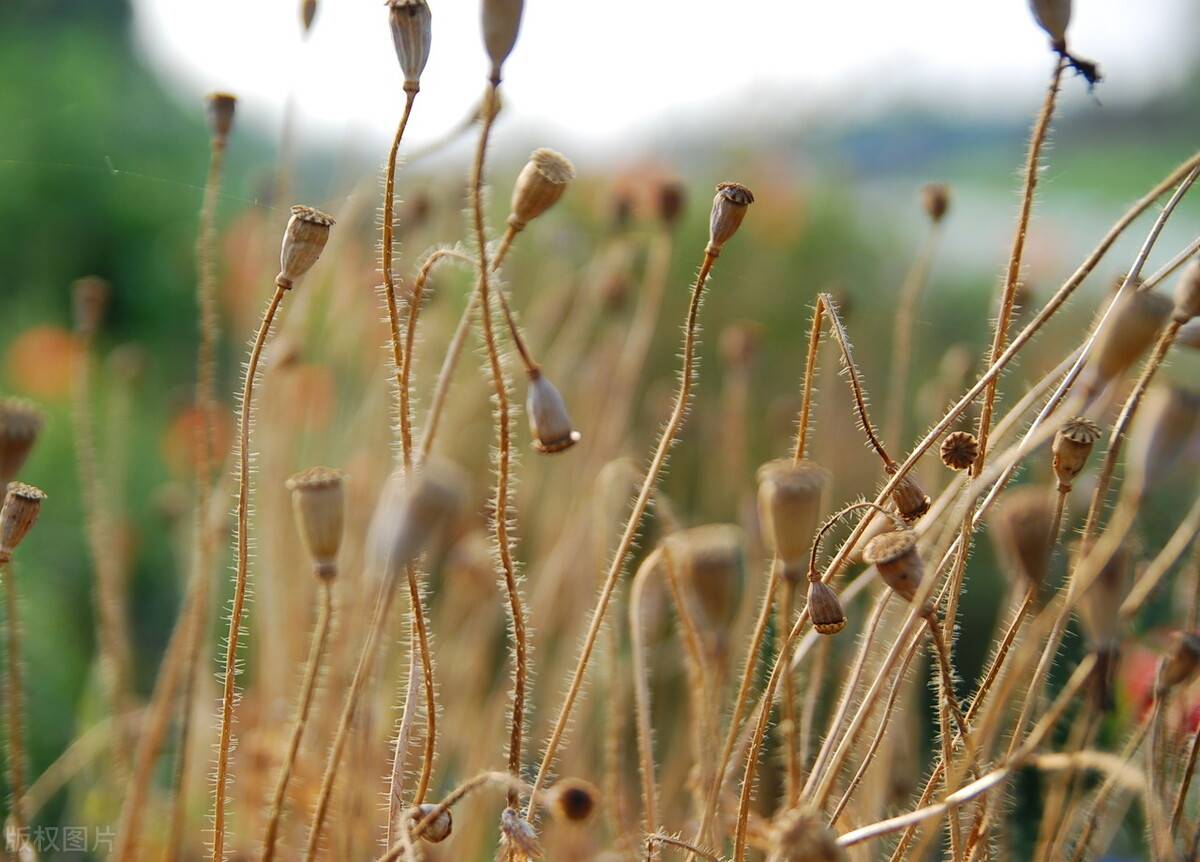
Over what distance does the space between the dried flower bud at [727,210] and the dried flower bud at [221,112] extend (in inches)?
15.0

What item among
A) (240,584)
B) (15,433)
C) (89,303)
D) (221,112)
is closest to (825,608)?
(240,584)

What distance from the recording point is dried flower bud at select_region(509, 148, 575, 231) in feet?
1.89

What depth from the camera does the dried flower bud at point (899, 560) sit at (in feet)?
1.56

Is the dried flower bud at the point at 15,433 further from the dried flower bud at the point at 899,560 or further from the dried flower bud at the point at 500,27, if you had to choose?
the dried flower bud at the point at 899,560

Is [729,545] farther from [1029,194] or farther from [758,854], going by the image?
[758,854]

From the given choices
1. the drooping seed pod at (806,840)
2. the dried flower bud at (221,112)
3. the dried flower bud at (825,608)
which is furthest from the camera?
the dried flower bud at (221,112)

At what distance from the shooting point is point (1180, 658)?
1.75 ft

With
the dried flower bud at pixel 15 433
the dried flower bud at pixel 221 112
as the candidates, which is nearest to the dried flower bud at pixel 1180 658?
the dried flower bud at pixel 15 433

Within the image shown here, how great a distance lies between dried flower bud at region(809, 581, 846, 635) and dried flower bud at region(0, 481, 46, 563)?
1.30 ft

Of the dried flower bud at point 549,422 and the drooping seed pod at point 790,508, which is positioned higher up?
the dried flower bud at point 549,422

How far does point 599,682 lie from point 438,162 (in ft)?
2.85

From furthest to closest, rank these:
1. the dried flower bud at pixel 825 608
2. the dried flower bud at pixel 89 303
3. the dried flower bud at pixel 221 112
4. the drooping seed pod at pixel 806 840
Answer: the dried flower bud at pixel 89 303, the dried flower bud at pixel 221 112, the dried flower bud at pixel 825 608, the drooping seed pod at pixel 806 840

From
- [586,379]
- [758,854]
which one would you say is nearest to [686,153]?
[586,379]

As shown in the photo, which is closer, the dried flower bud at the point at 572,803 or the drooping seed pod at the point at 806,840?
the drooping seed pod at the point at 806,840
